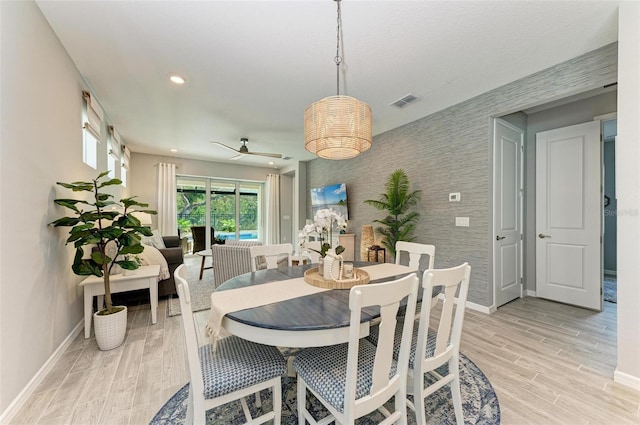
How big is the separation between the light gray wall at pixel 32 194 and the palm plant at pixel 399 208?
3.60 meters

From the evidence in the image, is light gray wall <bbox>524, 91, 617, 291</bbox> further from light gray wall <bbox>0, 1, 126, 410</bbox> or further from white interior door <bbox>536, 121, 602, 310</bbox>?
light gray wall <bbox>0, 1, 126, 410</bbox>

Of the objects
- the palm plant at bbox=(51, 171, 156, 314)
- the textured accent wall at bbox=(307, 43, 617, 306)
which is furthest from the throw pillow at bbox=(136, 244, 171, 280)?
the textured accent wall at bbox=(307, 43, 617, 306)

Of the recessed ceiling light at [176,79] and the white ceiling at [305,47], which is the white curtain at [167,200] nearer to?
the white ceiling at [305,47]

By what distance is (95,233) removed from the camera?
2.19m

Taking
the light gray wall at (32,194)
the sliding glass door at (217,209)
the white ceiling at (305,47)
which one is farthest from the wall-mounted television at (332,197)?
the light gray wall at (32,194)

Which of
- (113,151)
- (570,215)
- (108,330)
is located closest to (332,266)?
(108,330)

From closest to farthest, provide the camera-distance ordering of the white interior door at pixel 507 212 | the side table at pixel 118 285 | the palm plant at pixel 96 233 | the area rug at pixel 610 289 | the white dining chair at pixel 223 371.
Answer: the white dining chair at pixel 223 371
the palm plant at pixel 96 233
the side table at pixel 118 285
the white interior door at pixel 507 212
the area rug at pixel 610 289

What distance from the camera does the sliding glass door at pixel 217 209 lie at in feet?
22.2

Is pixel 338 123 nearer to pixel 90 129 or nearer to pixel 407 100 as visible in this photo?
pixel 407 100

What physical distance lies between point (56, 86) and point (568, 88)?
15.3ft

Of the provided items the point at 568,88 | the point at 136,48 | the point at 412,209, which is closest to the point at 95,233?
the point at 136,48

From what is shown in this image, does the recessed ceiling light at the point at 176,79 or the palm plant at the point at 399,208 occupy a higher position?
the recessed ceiling light at the point at 176,79

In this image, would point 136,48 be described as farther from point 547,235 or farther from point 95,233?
point 547,235

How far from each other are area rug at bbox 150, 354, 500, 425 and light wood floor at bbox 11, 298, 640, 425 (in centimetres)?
7
